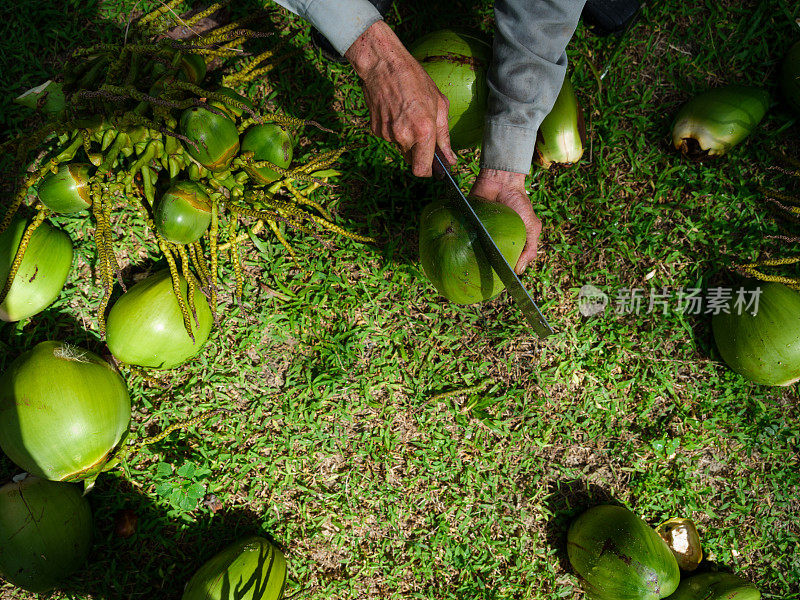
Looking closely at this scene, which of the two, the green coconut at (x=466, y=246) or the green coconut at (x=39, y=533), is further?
the green coconut at (x=39, y=533)

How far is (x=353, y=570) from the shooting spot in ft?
9.84

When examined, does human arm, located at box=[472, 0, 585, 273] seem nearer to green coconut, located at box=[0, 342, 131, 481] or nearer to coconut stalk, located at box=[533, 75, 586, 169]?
coconut stalk, located at box=[533, 75, 586, 169]

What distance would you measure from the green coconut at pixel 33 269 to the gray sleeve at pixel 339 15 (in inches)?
63.5

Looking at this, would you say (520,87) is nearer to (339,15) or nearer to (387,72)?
(387,72)

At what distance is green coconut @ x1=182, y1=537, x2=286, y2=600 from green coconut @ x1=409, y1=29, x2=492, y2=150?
7.32 feet

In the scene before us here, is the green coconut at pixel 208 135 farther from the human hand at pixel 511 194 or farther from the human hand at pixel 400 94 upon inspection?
the human hand at pixel 511 194

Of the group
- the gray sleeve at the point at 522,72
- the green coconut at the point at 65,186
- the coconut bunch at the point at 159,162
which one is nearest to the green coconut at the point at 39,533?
the coconut bunch at the point at 159,162

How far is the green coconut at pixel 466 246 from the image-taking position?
2.45 m

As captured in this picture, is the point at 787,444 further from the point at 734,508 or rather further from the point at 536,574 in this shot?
the point at 536,574

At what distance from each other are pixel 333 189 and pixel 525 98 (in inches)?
46.0

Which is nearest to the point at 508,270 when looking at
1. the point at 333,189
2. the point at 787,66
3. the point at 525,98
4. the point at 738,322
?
the point at 525,98

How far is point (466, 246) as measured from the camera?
8.00ft

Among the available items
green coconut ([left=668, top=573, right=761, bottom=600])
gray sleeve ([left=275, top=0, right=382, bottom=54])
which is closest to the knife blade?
gray sleeve ([left=275, top=0, right=382, bottom=54])

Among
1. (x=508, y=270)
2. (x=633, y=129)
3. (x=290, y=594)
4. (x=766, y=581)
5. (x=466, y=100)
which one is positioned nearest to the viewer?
(x=508, y=270)
